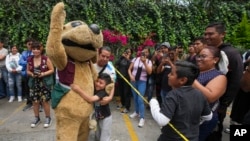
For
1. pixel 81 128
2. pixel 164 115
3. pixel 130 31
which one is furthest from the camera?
pixel 130 31

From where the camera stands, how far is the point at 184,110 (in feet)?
7.58

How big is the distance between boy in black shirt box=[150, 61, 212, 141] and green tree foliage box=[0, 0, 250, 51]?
654cm

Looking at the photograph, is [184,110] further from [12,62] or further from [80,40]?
[12,62]

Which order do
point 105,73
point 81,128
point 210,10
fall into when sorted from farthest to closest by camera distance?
1. point 210,10
2. point 105,73
3. point 81,128

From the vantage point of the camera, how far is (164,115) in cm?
224

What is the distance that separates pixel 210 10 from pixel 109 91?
7.76 metres

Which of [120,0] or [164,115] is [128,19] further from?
[164,115]

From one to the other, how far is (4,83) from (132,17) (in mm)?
4713

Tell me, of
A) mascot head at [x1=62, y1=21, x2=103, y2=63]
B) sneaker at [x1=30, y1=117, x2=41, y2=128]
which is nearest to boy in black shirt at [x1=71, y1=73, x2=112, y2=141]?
mascot head at [x1=62, y1=21, x2=103, y2=63]

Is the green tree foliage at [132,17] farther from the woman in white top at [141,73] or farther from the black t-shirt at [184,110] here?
the black t-shirt at [184,110]

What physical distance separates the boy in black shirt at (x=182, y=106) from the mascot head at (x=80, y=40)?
105cm

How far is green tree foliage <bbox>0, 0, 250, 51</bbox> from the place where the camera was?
8.12m

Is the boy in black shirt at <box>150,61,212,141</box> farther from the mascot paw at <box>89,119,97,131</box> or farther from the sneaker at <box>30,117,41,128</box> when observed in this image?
the sneaker at <box>30,117,41,128</box>

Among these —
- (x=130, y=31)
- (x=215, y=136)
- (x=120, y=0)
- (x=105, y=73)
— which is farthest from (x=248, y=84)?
(x=120, y=0)
